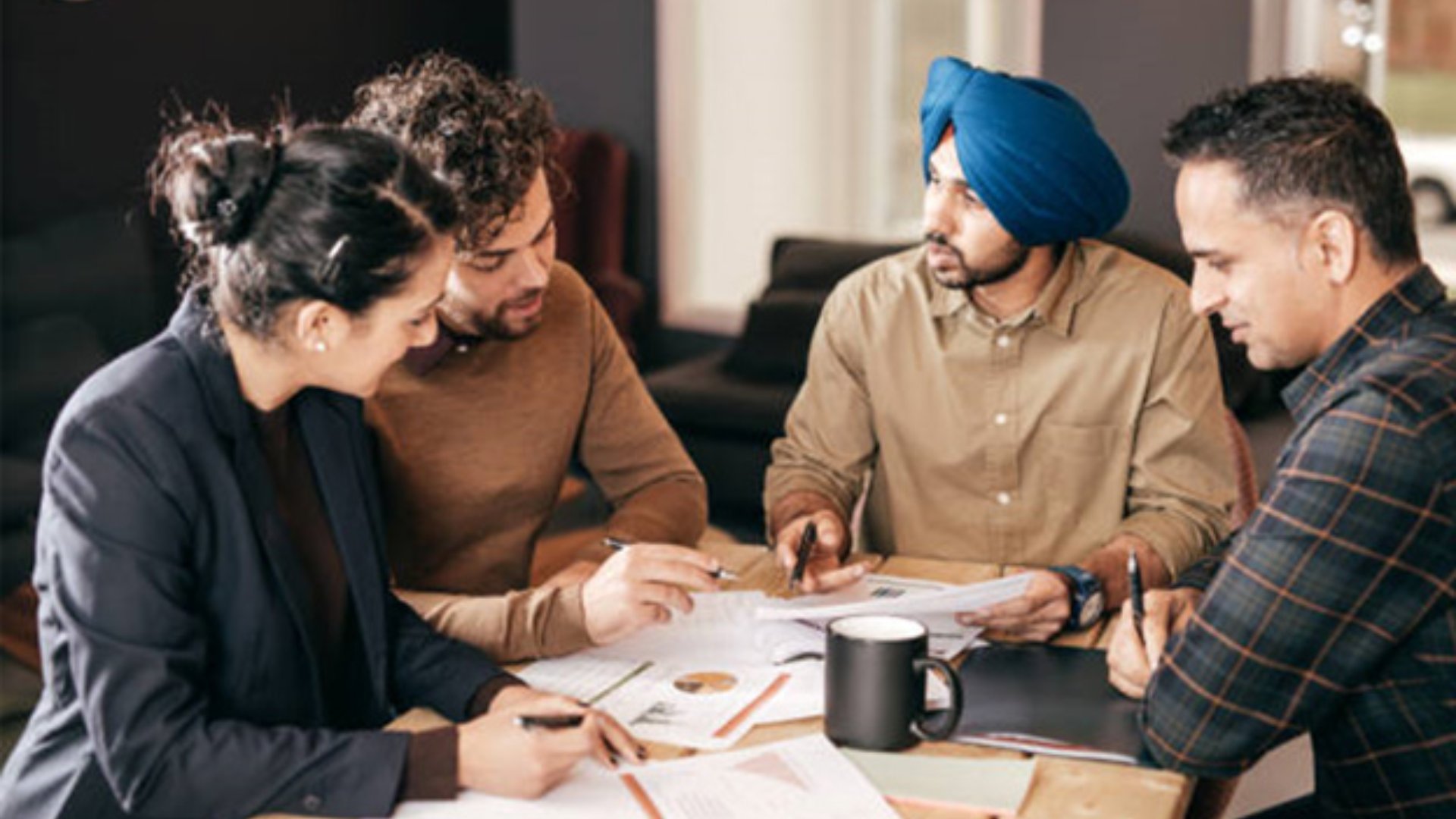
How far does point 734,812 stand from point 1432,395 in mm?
672

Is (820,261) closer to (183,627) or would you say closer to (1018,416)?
(1018,416)

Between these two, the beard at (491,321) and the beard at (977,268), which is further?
the beard at (977,268)

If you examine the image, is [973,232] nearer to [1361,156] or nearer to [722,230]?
[1361,156]

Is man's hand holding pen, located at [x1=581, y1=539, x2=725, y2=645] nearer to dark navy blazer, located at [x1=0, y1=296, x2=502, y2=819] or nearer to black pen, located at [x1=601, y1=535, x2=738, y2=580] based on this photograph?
black pen, located at [x1=601, y1=535, x2=738, y2=580]

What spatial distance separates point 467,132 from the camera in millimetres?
1936

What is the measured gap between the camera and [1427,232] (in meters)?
4.60

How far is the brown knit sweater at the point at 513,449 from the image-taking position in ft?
6.95

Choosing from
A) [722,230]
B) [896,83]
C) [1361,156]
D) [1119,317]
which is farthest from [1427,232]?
[1361,156]

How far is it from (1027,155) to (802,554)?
2.12 feet

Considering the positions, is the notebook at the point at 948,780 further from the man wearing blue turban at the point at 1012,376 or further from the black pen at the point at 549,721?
the man wearing blue turban at the point at 1012,376

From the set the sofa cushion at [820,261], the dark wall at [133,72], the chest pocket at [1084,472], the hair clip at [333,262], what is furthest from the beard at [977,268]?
the dark wall at [133,72]

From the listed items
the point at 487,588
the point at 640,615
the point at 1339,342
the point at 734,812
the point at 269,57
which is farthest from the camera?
the point at 269,57

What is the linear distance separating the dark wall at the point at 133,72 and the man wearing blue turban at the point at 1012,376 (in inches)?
110

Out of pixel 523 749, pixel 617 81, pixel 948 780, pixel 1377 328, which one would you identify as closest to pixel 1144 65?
pixel 617 81
